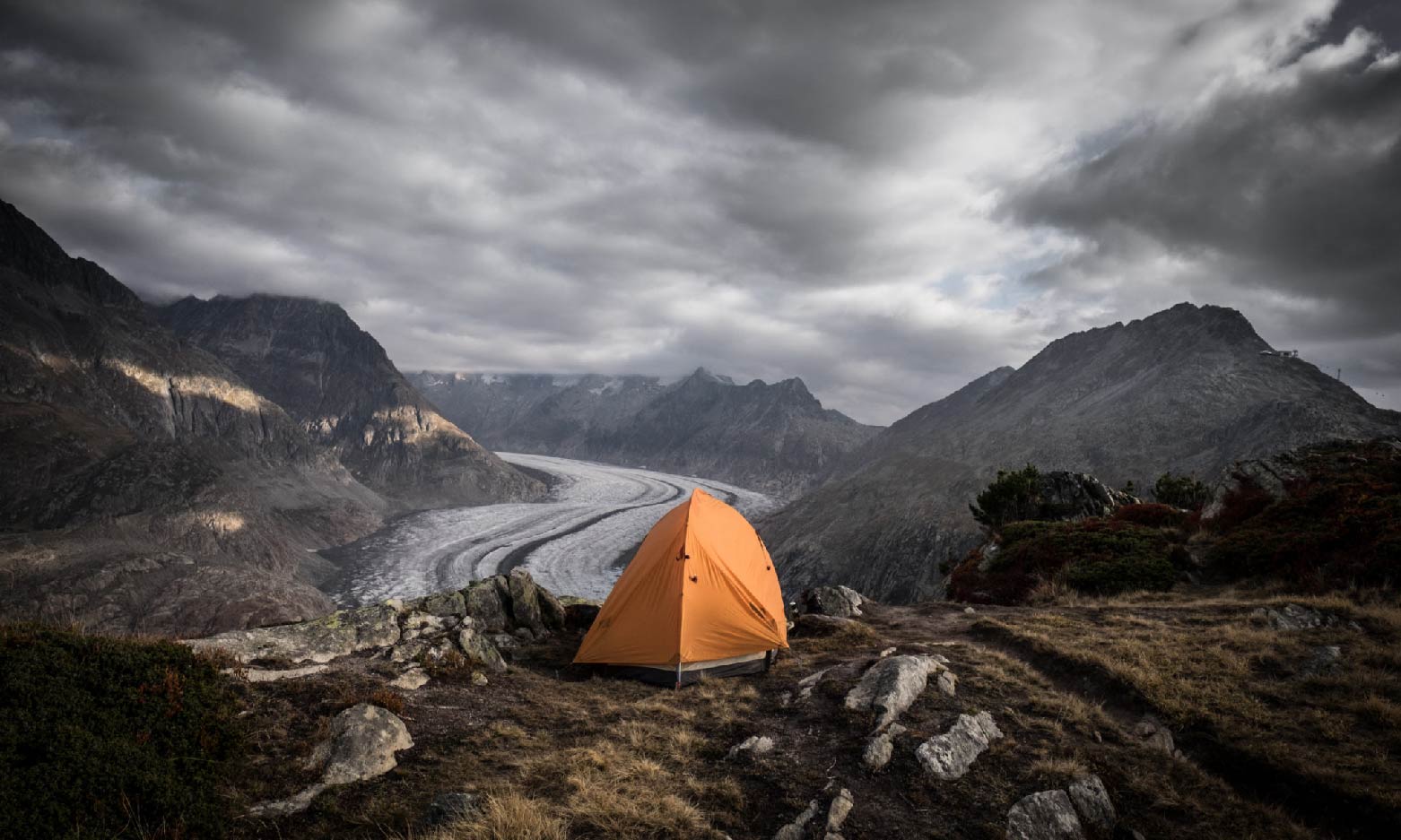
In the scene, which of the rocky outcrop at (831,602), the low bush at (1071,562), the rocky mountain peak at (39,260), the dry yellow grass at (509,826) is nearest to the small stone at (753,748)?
the dry yellow grass at (509,826)

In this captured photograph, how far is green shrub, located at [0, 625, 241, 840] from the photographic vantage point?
19.3 ft

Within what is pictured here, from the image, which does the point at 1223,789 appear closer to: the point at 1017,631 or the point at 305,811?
the point at 1017,631

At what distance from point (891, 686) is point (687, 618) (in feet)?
18.5

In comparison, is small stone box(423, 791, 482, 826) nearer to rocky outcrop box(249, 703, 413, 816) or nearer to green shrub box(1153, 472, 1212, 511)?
rocky outcrop box(249, 703, 413, 816)

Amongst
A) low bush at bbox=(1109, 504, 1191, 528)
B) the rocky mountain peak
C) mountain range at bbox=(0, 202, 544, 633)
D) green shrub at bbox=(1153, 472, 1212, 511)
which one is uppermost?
the rocky mountain peak

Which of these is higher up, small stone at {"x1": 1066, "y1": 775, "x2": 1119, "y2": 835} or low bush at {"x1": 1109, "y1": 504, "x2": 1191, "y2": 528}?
low bush at {"x1": 1109, "y1": 504, "x2": 1191, "y2": 528}

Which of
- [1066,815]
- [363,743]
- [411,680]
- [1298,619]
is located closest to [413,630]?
[411,680]

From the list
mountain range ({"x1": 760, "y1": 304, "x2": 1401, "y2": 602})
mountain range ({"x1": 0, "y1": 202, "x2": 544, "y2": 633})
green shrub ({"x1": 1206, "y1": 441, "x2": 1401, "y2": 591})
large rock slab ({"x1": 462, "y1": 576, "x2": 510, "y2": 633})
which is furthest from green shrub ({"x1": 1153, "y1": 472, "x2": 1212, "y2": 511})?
mountain range ({"x1": 0, "y1": 202, "x2": 544, "y2": 633})

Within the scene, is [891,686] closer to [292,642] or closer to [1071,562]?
[292,642]

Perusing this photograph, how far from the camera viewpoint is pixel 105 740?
679cm

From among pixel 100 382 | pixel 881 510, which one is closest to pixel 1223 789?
pixel 881 510

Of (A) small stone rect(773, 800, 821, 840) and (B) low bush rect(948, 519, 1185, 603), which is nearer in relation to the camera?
(A) small stone rect(773, 800, 821, 840)

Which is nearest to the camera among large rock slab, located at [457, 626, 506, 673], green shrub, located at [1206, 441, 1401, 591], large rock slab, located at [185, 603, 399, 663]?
large rock slab, located at [185, 603, 399, 663]

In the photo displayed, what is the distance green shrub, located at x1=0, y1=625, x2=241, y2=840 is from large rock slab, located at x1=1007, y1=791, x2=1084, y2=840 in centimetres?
1003
